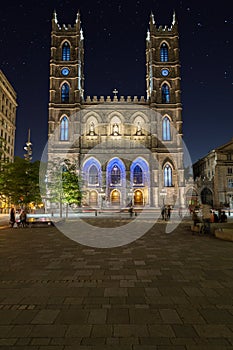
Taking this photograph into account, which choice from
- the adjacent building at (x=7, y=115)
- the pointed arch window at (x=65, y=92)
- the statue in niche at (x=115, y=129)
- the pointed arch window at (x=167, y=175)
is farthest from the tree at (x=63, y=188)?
the pointed arch window at (x=65, y=92)

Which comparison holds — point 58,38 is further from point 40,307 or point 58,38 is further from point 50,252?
point 40,307

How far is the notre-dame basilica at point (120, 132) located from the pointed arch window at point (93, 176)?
7.8 inches

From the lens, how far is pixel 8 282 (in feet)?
18.2

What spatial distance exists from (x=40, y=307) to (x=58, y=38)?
195 feet

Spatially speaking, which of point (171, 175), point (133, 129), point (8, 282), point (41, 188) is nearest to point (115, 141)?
point (133, 129)

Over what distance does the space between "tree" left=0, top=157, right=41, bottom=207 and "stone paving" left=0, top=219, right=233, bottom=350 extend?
22312mm

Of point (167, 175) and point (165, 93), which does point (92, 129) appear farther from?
point (167, 175)

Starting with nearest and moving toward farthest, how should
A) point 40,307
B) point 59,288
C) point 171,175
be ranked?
point 40,307 < point 59,288 < point 171,175

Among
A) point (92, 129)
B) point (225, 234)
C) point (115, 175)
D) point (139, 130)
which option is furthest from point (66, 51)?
point (225, 234)

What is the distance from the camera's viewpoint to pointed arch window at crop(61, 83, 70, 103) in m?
52.3

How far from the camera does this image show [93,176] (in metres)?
51.3

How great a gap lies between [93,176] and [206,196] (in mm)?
25517

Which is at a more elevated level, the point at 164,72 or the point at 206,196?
the point at 164,72

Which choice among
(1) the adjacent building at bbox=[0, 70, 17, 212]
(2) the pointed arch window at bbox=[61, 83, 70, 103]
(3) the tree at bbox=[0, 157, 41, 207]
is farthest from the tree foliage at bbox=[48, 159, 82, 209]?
(2) the pointed arch window at bbox=[61, 83, 70, 103]
